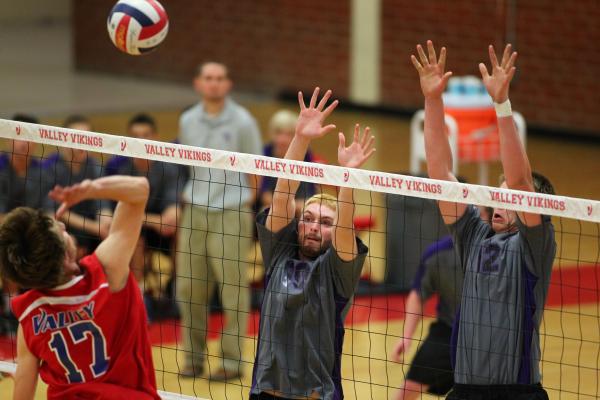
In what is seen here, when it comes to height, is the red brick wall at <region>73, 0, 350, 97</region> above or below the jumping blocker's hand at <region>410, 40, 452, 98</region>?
above

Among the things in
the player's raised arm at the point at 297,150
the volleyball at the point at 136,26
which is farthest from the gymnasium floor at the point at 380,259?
the volleyball at the point at 136,26

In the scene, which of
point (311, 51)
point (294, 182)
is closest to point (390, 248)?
point (294, 182)

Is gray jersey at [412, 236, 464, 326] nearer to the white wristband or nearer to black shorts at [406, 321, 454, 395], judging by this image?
black shorts at [406, 321, 454, 395]

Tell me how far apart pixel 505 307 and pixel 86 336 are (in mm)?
1843

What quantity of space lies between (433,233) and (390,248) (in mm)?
839

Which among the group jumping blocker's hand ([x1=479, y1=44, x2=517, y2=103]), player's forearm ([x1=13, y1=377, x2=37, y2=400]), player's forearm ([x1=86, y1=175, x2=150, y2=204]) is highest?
jumping blocker's hand ([x1=479, y1=44, x2=517, y2=103])

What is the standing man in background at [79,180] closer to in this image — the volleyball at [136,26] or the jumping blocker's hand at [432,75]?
the volleyball at [136,26]

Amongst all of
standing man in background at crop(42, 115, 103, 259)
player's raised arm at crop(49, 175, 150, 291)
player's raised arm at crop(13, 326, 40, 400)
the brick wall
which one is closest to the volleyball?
standing man in background at crop(42, 115, 103, 259)

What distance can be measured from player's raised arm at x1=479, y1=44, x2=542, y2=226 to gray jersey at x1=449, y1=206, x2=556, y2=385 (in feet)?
0.49

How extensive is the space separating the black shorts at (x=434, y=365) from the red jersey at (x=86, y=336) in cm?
234

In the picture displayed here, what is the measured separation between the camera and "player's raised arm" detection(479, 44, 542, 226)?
504 centimetres

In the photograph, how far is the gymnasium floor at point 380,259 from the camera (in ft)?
27.3

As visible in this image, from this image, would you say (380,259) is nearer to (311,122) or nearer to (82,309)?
(311,122)

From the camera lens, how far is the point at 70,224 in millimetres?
9727
